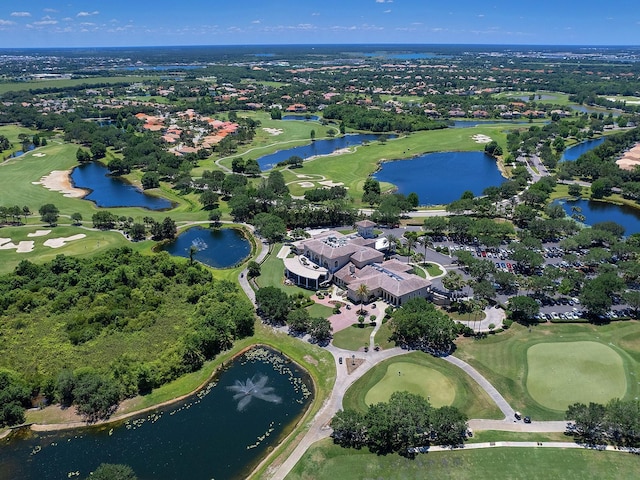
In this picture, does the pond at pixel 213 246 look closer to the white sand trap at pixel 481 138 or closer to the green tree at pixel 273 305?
the green tree at pixel 273 305

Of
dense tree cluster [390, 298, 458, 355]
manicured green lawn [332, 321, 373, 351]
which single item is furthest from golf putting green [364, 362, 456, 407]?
manicured green lawn [332, 321, 373, 351]

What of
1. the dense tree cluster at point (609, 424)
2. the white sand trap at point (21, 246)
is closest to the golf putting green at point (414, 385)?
the dense tree cluster at point (609, 424)

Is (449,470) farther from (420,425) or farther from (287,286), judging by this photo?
(287,286)

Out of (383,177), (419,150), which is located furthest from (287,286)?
(419,150)

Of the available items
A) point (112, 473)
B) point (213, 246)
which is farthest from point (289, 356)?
point (213, 246)

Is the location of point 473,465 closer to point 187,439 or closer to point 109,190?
point 187,439

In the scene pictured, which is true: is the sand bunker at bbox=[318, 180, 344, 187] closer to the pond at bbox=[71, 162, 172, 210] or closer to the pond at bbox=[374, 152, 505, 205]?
the pond at bbox=[374, 152, 505, 205]
